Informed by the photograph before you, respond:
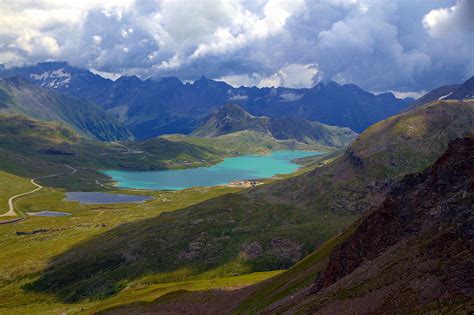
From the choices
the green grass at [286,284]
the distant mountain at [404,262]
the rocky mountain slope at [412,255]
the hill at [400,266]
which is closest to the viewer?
the rocky mountain slope at [412,255]

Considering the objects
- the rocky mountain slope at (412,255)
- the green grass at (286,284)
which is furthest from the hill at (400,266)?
the green grass at (286,284)

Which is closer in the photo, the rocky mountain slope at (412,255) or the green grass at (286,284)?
the rocky mountain slope at (412,255)

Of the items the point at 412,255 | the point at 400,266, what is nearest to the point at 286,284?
the point at 400,266

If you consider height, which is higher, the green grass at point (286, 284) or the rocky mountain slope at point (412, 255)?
the rocky mountain slope at point (412, 255)

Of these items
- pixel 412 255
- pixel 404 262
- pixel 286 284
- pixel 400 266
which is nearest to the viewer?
pixel 400 266

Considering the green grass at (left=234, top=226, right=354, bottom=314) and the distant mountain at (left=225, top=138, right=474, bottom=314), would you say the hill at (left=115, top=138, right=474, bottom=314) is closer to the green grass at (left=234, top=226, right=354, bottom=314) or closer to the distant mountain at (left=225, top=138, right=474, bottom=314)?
the distant mountain at (left=225, top=138, right=474, bottom=314)

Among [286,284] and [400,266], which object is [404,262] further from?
[286,284]

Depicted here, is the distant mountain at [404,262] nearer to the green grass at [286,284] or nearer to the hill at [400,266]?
the hill at [400,266]

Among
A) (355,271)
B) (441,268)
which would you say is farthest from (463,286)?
(355,271)

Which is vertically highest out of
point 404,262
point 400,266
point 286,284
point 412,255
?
point 412,255

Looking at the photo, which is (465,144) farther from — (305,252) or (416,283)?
(305,252)

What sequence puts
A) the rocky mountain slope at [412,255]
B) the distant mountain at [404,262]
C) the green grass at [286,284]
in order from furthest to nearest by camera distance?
1. the green grass at [286,284]
2. the distant mountain at [404,262]
3. the rocky mountain slope at [412,255]

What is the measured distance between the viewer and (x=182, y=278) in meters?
154

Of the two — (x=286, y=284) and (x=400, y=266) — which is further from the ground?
(x=400, y=266)
